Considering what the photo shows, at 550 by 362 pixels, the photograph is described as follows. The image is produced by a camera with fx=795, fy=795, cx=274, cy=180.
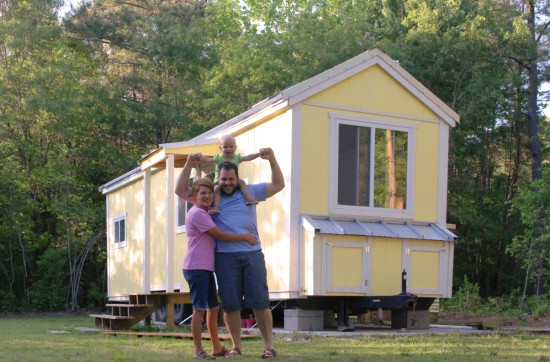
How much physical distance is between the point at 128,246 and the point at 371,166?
22.2ft

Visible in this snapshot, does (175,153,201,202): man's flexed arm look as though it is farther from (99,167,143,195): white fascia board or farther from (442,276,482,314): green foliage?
(442,276,482,314): green foliage

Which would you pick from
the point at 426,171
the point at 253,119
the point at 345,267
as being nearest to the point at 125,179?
the point at 253,119

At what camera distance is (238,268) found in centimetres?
626

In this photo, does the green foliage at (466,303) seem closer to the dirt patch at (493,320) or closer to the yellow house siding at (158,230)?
the dirt patch at (493,320)

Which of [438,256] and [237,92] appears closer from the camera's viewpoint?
[438,256]

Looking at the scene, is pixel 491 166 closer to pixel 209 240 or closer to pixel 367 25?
pixel 367 25

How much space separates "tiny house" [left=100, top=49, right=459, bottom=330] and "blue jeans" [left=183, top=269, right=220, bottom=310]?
4.17 metres

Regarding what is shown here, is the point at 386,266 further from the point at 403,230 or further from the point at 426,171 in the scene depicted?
the point at 426,171

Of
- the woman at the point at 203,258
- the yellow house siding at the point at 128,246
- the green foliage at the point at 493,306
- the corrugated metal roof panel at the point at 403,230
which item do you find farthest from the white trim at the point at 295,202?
the green foliage at the point at 493,306

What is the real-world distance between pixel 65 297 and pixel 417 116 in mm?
13060

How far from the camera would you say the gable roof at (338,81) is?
10766 mm

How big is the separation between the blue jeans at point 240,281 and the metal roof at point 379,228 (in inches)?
165

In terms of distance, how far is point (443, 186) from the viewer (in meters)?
11.9

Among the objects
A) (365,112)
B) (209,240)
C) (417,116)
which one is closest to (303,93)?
(365,112)
